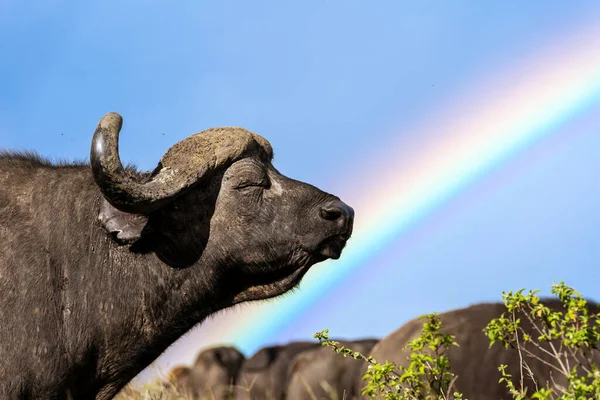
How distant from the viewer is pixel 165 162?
649cm

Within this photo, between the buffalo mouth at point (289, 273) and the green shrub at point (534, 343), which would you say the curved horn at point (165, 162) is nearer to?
the buffalo mouth at point (289, 273)

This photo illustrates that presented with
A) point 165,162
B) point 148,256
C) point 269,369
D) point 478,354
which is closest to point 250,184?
point 165,162

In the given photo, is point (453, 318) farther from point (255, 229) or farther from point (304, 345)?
point (304, 345)

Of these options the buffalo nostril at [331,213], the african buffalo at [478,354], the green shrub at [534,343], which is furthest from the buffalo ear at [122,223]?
the african buffalo at [478,354]

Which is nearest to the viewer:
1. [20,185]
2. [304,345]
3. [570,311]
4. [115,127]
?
[570,311]

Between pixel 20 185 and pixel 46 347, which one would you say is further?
pixel 20 185

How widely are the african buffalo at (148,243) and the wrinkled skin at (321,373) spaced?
9.37 meters

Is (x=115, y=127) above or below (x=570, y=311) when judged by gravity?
above

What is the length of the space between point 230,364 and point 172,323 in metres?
14.9

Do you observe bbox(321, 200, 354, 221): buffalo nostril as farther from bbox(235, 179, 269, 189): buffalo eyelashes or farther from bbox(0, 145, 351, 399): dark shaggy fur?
bbox(235, 179, 269, 189): buffalo eyelashes

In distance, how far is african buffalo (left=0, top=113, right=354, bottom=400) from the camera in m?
6.07

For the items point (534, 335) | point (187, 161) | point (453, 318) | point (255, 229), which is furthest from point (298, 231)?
point (453, 318)

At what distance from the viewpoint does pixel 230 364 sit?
827 inches

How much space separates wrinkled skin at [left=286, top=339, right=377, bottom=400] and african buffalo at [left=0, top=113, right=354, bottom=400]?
9.37 m
